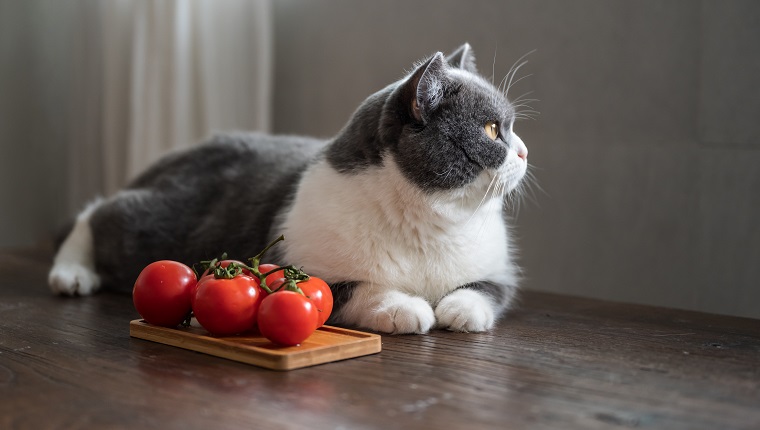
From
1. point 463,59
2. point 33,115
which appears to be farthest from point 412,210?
point 33,115

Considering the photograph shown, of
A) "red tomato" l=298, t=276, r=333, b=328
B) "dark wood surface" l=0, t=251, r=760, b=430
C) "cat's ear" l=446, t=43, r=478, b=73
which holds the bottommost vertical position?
"dark wood surface" l=0, t=251, r=760, b=430

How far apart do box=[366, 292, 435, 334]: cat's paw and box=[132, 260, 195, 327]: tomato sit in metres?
0.41

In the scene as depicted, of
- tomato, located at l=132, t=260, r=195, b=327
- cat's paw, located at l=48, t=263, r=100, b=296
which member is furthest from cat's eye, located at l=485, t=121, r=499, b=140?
cat's paw, located at l=48, t=263, r=100, b=296

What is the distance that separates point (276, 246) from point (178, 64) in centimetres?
174

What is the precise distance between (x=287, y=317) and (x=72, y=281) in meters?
1.11

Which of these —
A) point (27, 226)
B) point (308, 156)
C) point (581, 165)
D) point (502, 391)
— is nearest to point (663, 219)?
point (581, 165)

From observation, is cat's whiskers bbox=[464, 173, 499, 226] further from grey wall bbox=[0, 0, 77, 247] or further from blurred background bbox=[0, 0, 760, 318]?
grey wall bbox=[0, 0, 77, 247]

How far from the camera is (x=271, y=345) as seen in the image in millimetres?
1590

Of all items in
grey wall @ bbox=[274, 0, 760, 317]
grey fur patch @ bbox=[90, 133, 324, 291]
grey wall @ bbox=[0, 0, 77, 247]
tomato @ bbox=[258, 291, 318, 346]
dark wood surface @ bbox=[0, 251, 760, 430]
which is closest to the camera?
dark wood surface @ bbox=[0, 251, 760, 430]

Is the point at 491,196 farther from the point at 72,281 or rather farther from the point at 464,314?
the point at 72,281

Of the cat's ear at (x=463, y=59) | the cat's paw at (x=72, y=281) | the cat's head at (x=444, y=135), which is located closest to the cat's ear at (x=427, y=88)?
the cat's head at (x=444, y=135)

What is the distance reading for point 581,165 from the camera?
→ 2.65 meters

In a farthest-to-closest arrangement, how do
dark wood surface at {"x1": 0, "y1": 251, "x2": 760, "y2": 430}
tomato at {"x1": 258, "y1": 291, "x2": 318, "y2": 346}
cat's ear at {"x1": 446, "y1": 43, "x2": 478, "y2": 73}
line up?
cat's ear at {"x1": 446, "y1": 43, "x2": 478, "y2": 73} → tomato at {"x1": 258, "y1": 291, "x2": 318, "y2": 346} → dark wood surface at {"x1": 0, "y1": 251, "x2": 760, "y2": 430}

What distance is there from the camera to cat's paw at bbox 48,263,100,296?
2352mm
